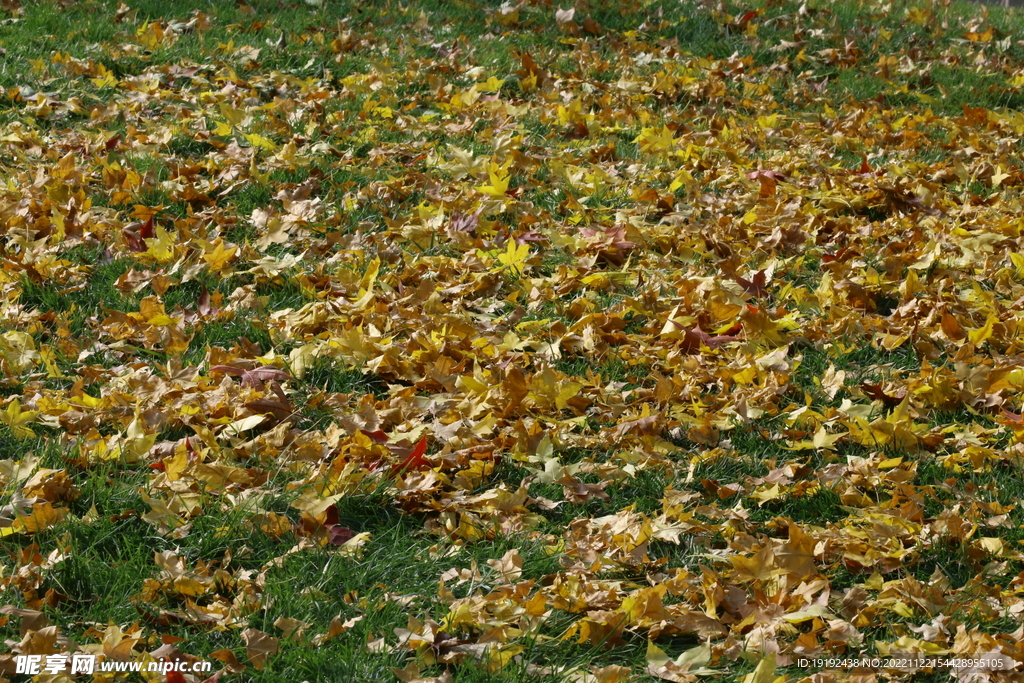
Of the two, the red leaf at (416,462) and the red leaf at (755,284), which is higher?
the red leaf at (755,284)

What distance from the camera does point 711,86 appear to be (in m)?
6.08

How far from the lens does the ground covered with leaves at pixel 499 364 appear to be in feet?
7.53

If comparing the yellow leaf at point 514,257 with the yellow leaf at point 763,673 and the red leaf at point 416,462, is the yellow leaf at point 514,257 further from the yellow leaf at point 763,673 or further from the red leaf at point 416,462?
the yellow leaf at point 763,673

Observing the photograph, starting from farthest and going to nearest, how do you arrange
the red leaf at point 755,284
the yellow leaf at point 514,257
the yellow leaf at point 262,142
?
the yellow leaf at point 262,142 → the yellow leaf at point 514,257 → the red leaf at point 755,284

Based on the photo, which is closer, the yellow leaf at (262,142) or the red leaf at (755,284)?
the red leaf at (755,284)

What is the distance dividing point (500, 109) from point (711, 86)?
1405 millimetres

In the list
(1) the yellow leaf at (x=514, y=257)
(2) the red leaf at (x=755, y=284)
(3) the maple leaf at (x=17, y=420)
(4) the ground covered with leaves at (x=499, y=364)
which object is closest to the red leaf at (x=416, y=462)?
(4) the ground covered with leaves at (x=499, y=364)

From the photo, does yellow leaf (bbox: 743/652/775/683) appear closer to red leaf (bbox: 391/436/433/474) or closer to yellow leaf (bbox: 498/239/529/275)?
red leaf (bbox: 391/436/433/474)

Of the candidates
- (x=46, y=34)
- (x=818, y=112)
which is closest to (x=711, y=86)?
(x=818, y=112)

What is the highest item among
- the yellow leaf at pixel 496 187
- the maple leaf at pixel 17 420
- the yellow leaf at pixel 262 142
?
the yellow leaf at pixel 262 142

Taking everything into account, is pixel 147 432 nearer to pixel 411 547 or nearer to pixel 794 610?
pixel 411 547

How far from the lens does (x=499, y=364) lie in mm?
3334

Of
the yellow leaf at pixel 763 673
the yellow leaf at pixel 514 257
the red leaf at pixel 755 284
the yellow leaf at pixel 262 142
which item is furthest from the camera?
the yellow leaf at pixel 262 142

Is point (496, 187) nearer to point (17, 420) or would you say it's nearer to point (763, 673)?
point (17, 420)
